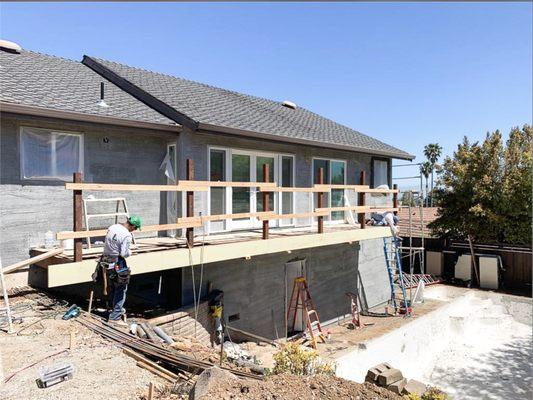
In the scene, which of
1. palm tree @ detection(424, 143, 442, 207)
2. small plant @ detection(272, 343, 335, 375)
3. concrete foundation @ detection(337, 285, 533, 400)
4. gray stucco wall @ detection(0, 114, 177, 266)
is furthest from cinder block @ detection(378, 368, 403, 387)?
palm tree @ detection(424, 143, 442, 207)

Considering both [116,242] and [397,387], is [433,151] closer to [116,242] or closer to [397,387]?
[397,387]

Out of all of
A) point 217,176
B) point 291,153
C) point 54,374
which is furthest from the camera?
point 291,153

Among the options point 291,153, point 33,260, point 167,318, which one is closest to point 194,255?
point 167,318

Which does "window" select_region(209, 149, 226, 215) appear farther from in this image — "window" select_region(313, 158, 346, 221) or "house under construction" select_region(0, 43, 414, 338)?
"window" select_region(313, 158, 346, 221)

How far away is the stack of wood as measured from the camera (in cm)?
713

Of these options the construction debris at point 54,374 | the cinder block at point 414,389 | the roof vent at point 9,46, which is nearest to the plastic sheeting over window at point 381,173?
the cinder block at point 414,389

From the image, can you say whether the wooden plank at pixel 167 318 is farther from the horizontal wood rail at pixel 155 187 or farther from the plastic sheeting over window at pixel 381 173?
the plastic sheeting over window at pixel 381 173

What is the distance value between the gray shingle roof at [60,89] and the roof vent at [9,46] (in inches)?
6.4

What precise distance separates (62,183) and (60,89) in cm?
231

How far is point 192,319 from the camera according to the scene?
7.77 m

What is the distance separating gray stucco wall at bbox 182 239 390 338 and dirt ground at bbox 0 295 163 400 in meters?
2.65

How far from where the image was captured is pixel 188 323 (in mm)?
7633

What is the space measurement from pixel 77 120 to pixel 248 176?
4.17 m

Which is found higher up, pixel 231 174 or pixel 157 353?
pixel 231 174
